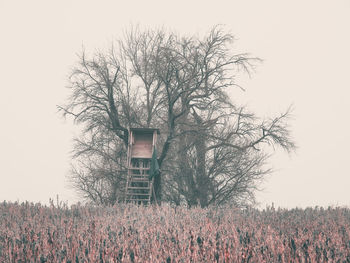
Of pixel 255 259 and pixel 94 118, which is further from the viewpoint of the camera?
pixel 94 118

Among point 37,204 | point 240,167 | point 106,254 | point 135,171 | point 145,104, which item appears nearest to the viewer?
point 106,254

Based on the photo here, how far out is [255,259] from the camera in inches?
210

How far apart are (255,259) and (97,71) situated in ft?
59.3

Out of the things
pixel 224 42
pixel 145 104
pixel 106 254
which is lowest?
pixel 106 254

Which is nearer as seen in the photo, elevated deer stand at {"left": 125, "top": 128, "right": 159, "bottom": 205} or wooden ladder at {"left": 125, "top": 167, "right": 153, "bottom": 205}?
wooden ladder at {"left": 125, "top": 167, "right": 153, "bottom": 205}

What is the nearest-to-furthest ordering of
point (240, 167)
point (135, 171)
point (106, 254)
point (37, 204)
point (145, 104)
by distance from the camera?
point (106, 254), point (37, 204), point (135, 171), point (240, 167), point (145, 104)

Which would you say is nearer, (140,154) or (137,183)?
(140,154)

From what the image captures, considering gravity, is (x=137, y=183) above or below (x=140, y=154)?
below

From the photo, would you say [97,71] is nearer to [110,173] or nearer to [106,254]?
[110,173]

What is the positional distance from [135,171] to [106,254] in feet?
53.5

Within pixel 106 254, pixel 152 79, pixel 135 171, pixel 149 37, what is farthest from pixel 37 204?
pixel 149 37

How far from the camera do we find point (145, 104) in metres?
26.4

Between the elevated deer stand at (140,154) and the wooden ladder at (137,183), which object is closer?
the wooden ladder at (137,183)

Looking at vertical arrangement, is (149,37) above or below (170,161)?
above
